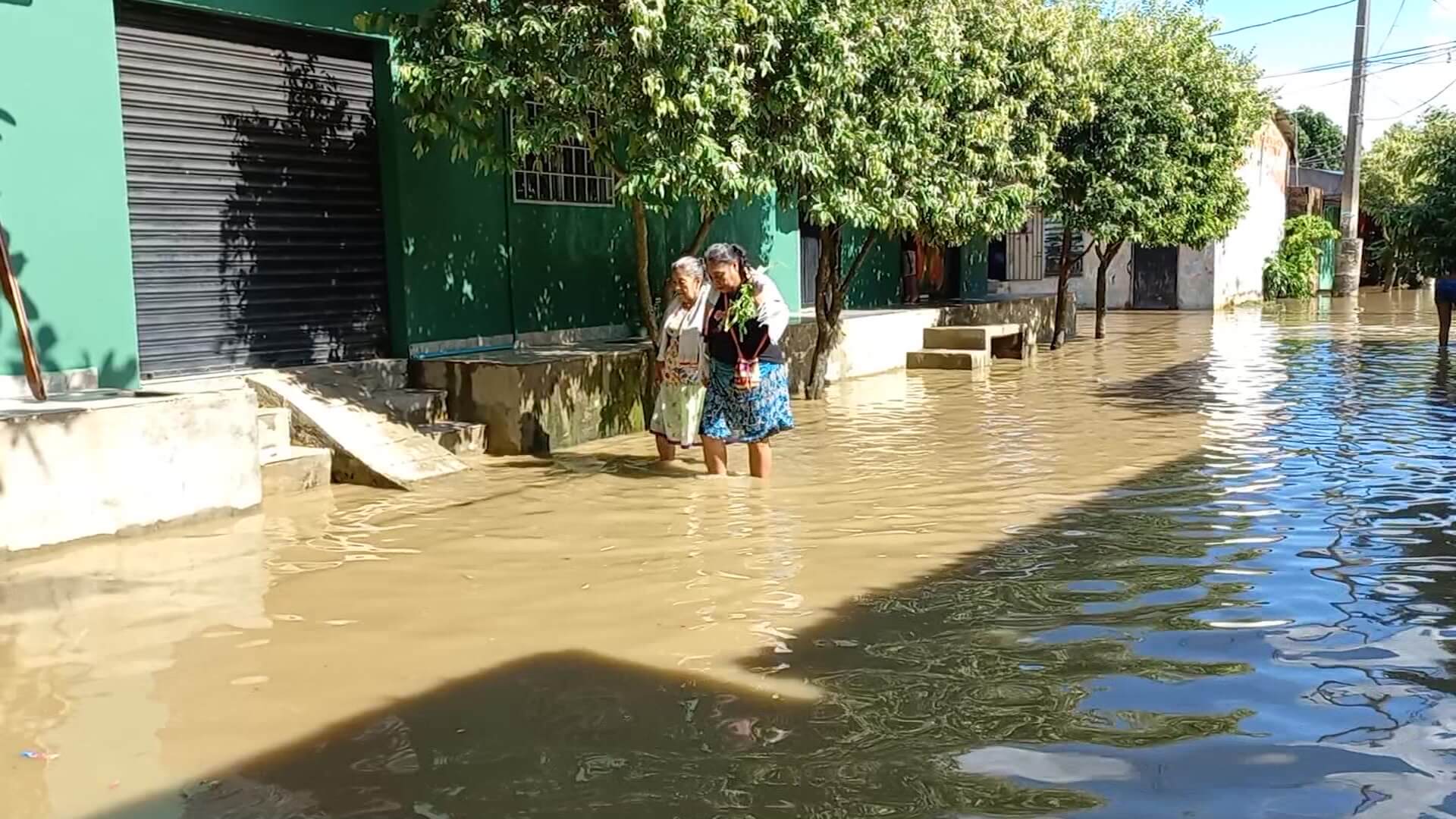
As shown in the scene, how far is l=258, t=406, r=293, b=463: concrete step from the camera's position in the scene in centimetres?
760

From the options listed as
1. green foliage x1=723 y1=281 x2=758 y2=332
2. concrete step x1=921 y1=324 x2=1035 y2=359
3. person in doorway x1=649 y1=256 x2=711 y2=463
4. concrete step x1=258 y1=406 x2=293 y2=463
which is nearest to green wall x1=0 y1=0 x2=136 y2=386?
concrete step x1=258 y1=406 x2=293 y2=463

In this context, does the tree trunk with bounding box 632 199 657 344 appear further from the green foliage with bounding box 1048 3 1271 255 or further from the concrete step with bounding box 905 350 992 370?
the green foliage with bounding box 1048 3 1271 255

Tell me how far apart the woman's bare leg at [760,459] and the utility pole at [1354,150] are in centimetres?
2536

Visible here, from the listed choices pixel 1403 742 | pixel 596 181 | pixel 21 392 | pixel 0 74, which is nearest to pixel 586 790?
pixel 1403 742

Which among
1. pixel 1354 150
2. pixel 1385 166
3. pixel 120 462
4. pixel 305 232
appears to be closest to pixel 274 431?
pixel 120 462

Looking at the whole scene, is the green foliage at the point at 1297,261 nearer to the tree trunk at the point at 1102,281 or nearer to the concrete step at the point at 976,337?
the tree trunk at the point at 1102,281

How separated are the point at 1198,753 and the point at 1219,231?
16850mm

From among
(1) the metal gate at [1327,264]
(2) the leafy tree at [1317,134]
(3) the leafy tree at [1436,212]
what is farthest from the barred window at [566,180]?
(2) the leafy tree at [1317,134]

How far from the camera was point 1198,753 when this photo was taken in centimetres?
341

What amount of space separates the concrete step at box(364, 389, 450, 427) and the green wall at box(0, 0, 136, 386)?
171 centimetres

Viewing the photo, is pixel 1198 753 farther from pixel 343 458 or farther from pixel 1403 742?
pixel 343 458

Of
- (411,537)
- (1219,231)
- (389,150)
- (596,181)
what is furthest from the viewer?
(1219,231)

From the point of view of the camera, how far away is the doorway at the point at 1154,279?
90.1 feet

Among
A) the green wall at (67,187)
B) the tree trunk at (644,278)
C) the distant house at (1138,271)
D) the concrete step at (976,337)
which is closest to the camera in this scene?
the green wall at (67,187)
